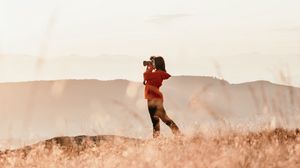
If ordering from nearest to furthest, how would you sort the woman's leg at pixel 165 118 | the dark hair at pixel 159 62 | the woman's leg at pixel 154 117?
the woman's leg at pixel 165 118
the woman's leg at pixel 154 117
the dark hair at pixel 159 62

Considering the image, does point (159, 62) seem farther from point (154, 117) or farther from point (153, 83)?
point (154, 117)

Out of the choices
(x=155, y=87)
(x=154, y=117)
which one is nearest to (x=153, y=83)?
(x=155, y=87)

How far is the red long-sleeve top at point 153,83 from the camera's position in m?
12.2

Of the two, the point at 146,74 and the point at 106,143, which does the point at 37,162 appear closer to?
the point at 106,143

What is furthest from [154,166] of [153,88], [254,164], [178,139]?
[153,88]

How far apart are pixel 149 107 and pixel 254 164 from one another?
7.31 metres

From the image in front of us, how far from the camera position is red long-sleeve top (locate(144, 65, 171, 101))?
12.2 m

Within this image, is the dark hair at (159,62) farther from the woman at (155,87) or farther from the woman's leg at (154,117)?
the woman's leg at (154,117)

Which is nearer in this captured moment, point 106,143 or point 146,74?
point 106,143

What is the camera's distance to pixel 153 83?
12.2 meters

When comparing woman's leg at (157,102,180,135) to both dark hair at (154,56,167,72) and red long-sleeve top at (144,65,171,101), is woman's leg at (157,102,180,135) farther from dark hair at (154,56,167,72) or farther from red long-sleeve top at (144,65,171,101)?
dark hair at (154,56,167,72)

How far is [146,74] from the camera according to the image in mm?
12297

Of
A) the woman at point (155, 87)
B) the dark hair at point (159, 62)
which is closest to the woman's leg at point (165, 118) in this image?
the woman at point (155, 87)

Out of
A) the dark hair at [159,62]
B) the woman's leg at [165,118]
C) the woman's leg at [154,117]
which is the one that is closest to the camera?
the woman's leg at [165,118]
